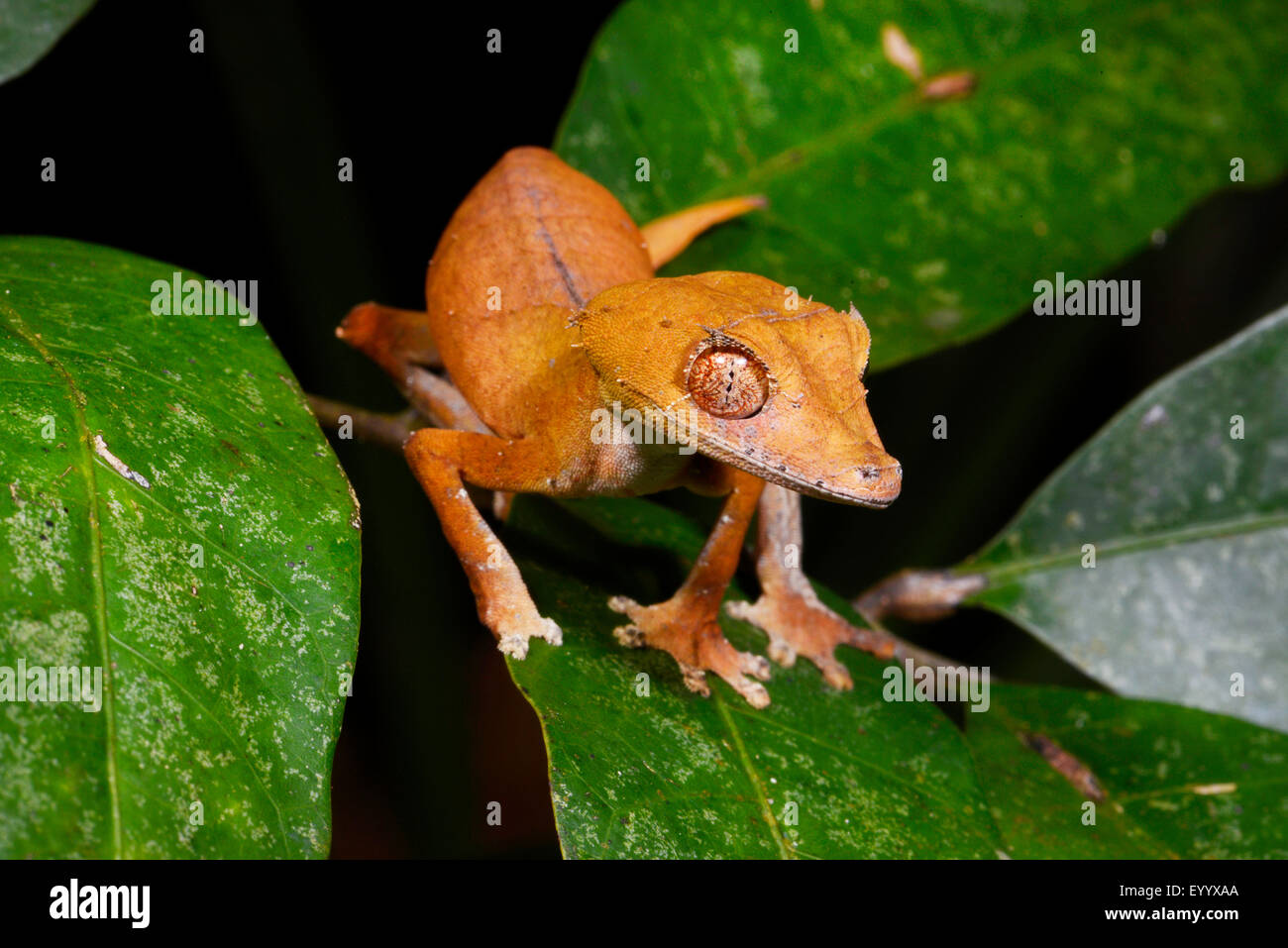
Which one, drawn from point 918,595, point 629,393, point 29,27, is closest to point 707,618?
point 629,393

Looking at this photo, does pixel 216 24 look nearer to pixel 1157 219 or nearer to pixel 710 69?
pixel 710 69

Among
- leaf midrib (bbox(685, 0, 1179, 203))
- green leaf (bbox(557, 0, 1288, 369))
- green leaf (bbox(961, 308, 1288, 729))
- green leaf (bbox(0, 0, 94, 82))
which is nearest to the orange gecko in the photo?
leaf midrib (bbox(685, 0, 1179, 203))

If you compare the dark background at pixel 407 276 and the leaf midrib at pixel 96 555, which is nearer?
the leaf midrib at pixel 96 555

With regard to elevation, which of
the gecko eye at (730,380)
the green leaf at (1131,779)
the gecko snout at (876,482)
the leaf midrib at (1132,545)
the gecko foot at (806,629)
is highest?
the gecko eye at (730,380)

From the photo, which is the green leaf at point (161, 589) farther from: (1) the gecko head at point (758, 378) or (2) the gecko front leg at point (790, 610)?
(2) the gecko front leg at point (790, 610)

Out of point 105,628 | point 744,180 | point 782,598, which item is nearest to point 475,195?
point 744,180

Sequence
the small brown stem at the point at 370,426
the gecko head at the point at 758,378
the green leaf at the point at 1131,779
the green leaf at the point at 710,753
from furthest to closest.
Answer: the small brown stem at the point at 370,426 < the green leaf at the point at 1131,779 < the gecko head at the point at 758,378 < the green leaf at the point at 710,753

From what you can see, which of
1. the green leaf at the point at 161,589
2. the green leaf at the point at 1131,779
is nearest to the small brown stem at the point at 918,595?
the green leaf at the point at 1131,779
